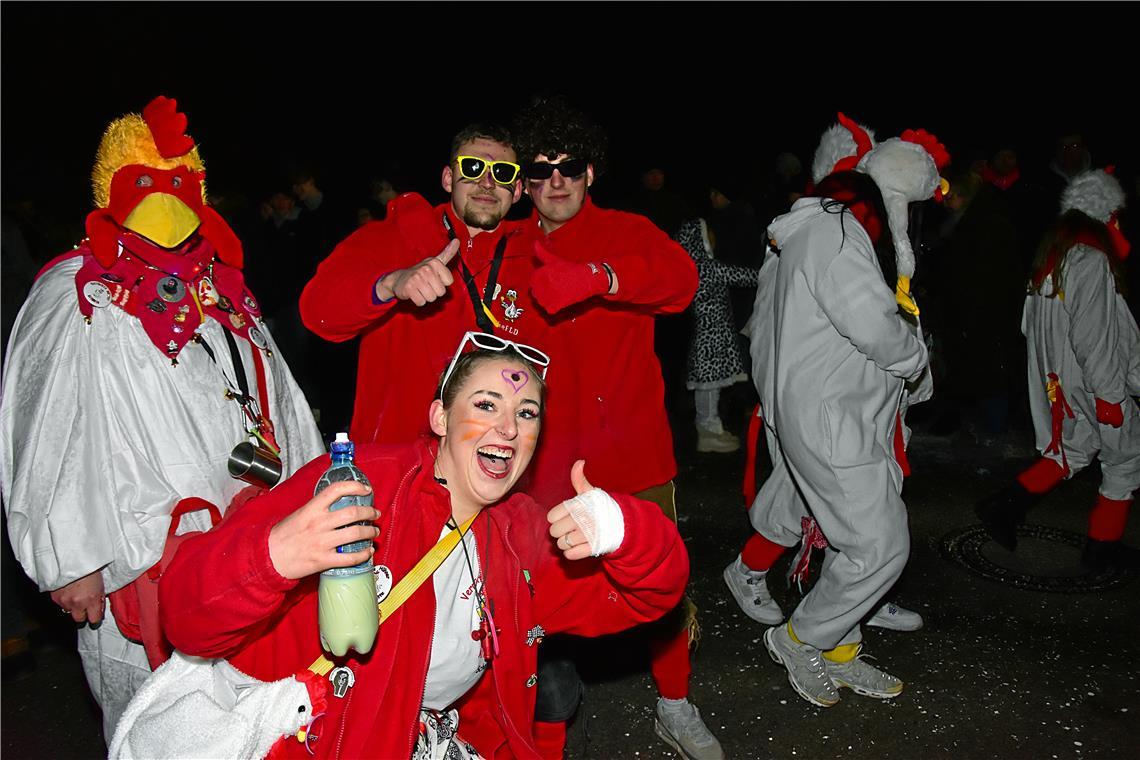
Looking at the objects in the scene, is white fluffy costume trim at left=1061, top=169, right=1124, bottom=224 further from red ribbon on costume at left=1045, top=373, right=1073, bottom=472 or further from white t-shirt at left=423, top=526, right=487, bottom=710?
white t-shirt at left=423, top=526, right=487, bottom=710

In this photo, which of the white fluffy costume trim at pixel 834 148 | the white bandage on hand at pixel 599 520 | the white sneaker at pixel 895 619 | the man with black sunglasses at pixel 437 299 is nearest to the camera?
the white bandage on hand at pixel 599 520

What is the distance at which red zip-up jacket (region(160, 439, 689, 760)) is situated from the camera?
6.01ft

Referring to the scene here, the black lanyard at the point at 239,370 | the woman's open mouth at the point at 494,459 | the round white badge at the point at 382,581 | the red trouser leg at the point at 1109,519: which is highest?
the black lanyard at the point at 239,370

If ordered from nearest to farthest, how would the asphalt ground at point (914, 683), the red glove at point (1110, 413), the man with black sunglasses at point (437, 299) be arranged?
the man with black sunglasses at point (437, 299) → the asphalt ground at point (914, 683) → the red glove at point (1110, 413)

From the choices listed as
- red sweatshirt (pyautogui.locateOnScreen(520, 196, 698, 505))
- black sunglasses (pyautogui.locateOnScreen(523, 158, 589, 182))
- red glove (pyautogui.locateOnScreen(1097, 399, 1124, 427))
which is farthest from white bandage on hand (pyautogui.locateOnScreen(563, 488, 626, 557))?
red glove (pyautogui.locateOnScreen(1097, 399, 1124, 427))

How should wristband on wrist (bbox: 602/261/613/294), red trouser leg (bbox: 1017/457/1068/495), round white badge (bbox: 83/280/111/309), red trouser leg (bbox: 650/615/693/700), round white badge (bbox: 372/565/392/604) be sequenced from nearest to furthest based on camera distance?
round white badge (bbox: 372/565/392/604)
round white badge (bbox: 83/280/111/309)
wristband on wrist (bbox: 602/261/613/294)
red trouser leg (bbox: 650/615/693/700)
red trouser leg (bbox: 1017/457/1068/495)

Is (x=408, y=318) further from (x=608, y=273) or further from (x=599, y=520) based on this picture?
(x=599, y=520)

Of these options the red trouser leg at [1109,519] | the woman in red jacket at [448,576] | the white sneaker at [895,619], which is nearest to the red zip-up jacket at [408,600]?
the woman in red jacket at [448,576]

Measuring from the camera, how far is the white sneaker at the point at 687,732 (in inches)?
142

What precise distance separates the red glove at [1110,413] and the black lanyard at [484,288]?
3.60 metres

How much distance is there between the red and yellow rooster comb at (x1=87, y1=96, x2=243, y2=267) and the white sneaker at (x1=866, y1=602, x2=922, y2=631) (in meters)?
3.76

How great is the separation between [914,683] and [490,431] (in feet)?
9.61

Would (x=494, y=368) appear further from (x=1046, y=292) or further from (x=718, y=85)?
(x=718, y=85)

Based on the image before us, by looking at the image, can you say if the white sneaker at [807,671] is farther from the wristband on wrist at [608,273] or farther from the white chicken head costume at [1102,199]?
the white chicken head costume at [1102,199]
